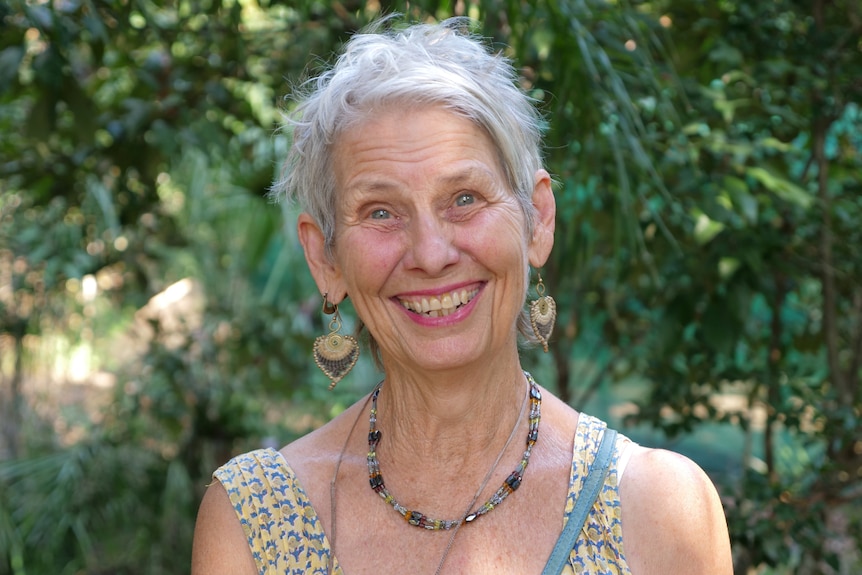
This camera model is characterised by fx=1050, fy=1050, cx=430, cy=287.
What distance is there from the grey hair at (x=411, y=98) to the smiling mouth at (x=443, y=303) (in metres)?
0.15

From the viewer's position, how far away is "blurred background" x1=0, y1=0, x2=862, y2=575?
264cm

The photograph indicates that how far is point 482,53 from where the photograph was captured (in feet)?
6.21

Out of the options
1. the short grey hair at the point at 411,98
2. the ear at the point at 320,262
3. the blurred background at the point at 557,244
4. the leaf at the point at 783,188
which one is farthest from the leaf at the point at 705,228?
the ear at the point at 320,262

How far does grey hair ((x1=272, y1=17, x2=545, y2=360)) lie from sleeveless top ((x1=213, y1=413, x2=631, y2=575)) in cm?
38

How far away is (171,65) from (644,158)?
169cm

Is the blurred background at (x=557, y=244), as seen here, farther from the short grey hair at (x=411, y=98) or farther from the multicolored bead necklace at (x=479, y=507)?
the multicolored bead necklace at (x=479, y=507)

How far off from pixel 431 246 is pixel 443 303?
11 centimetres

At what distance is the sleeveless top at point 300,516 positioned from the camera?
184cm

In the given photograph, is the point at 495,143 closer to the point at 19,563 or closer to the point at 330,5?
the point at 330,5

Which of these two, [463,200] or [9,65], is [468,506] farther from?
[9,65]

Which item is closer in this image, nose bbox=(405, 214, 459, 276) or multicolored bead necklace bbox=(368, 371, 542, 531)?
nose bbox=(405, 214, 459, 276)

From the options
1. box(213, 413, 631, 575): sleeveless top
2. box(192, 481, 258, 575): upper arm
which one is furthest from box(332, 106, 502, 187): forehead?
box(192, 481, 258, 575): upper arm

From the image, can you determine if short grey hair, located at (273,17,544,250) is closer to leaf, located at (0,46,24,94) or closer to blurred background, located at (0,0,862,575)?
blurred background, located at (0,0,862,575)

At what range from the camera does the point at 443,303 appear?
180cm
